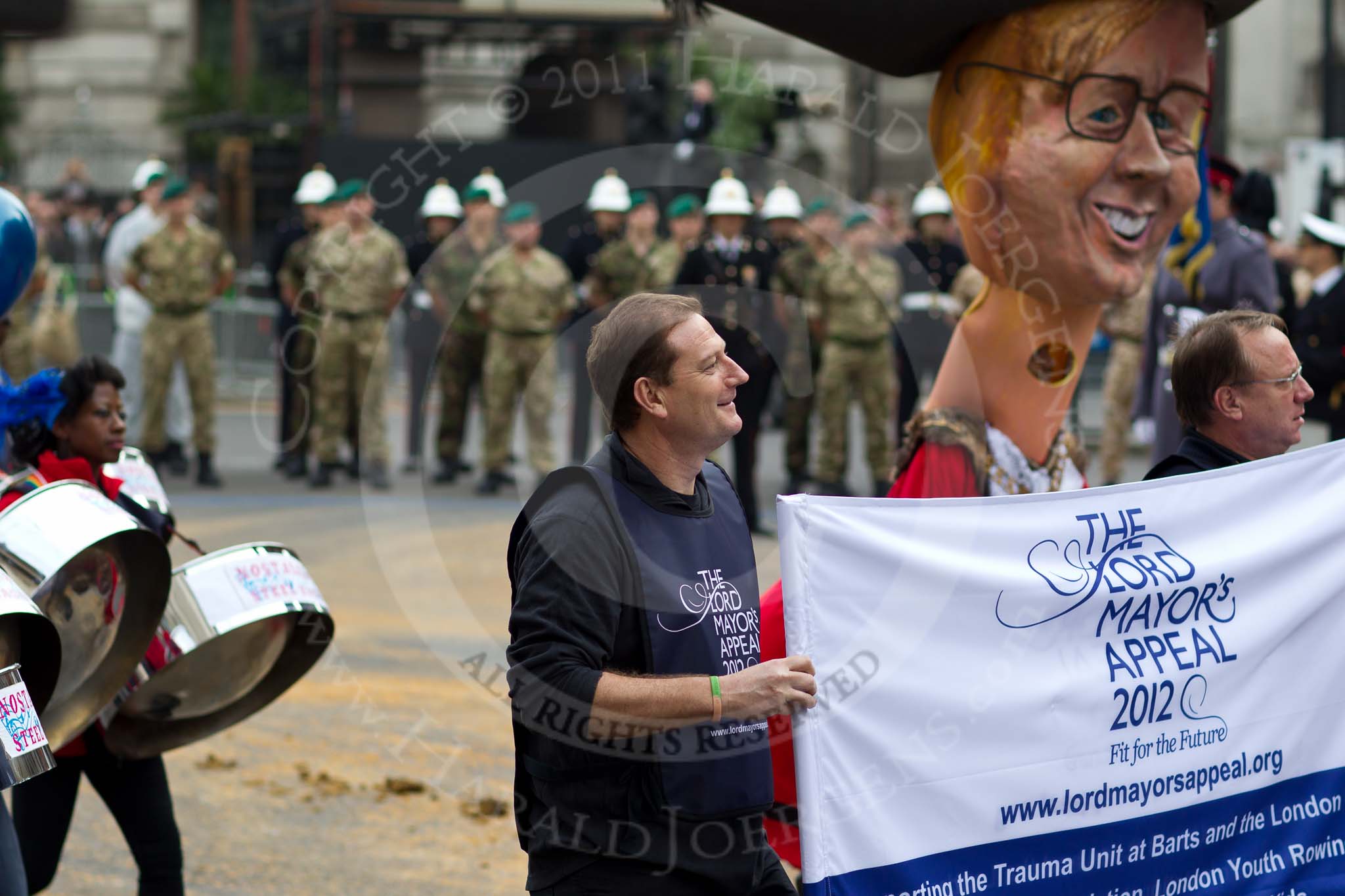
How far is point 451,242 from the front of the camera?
44.7 feet

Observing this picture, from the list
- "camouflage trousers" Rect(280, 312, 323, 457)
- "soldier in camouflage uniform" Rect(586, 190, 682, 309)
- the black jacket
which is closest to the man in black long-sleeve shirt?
the black jacket

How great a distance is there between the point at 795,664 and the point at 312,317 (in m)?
10.5

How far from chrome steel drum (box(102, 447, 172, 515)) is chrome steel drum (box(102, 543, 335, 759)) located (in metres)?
0.42

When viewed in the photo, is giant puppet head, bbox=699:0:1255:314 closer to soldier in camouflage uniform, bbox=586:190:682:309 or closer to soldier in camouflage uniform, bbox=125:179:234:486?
soldier in camouflage uniform, bbox=586:190:682:309

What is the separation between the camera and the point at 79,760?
4.04 meters

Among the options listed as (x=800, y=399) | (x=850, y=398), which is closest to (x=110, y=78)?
(x=800, y=399)

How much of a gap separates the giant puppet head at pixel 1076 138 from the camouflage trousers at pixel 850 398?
7068 millimetres

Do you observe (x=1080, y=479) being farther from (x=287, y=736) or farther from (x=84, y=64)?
(x=84, y=64)

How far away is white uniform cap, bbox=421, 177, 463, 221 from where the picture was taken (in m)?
14.1

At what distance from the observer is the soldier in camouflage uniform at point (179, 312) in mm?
12047

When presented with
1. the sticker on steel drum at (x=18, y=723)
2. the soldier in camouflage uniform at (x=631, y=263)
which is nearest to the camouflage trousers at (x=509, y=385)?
the soldier in camouflage uniform at (x=631, y=263)

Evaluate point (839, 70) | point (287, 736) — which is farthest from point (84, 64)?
point (287, 736)

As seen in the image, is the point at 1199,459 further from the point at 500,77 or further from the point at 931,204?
the point at 500,77

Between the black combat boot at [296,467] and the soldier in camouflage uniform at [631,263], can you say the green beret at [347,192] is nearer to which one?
the soldier in camouflage uniform at [631,263]
